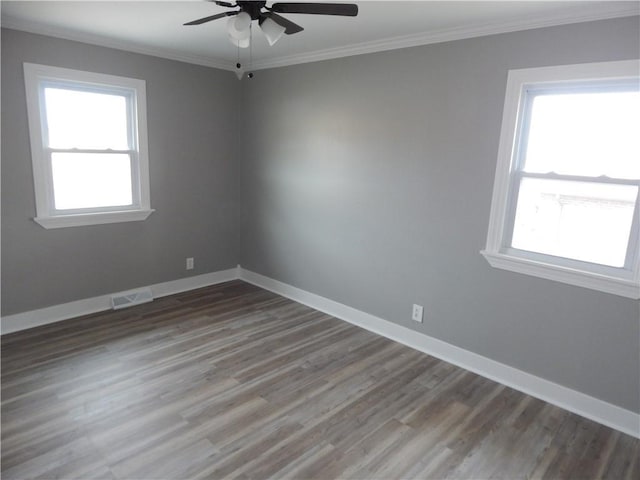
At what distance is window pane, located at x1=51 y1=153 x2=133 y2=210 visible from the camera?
11.5 feet

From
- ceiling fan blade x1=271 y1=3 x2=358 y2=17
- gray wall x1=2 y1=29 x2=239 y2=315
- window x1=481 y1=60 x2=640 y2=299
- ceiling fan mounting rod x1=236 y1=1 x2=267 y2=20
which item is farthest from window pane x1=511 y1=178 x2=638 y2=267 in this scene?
gray wall x1=2 y1=29 x2=239 y2=315

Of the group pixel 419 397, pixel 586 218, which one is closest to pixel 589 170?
pixel 586 218

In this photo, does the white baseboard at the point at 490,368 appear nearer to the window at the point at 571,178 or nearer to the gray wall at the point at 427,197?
the gray wall at the point at 427,197

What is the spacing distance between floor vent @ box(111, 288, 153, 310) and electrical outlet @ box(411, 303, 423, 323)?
2624 millimetres

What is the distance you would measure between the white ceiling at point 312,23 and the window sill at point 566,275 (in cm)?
146

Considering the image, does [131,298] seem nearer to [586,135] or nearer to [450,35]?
[450,35]

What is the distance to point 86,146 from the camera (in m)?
3.60

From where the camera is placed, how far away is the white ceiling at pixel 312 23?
7.75ft

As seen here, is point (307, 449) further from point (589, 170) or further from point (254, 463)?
point (589, 170)

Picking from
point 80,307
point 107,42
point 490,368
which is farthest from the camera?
point 80,307

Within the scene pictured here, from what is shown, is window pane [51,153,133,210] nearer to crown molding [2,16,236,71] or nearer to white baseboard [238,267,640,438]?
crown molding [2,16,236,71]

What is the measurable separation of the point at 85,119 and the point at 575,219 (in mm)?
3959

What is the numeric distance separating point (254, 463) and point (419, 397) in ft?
3.90

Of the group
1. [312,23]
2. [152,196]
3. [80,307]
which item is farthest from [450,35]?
[80,307]
